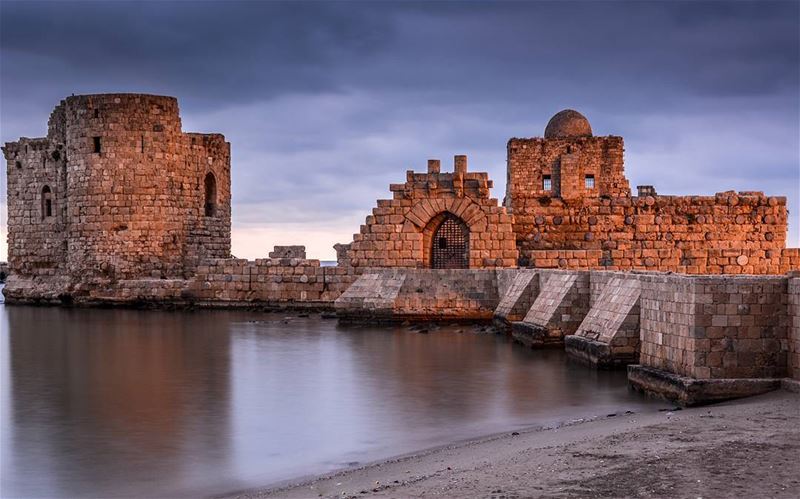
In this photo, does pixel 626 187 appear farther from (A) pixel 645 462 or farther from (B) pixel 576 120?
(A) pixel 645 462

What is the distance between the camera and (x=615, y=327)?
10.2 metres

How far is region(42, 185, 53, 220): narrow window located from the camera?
23.5 meters

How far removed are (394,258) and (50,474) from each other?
37.6 feet

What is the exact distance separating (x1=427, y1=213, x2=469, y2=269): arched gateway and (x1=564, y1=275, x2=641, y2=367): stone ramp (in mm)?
7264

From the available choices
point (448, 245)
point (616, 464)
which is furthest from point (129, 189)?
point (616, 464)

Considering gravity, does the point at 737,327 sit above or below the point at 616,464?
above

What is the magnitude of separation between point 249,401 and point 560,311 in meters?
5.08

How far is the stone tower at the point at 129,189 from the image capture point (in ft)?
70.0

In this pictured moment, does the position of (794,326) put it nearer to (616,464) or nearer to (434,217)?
(616,464)

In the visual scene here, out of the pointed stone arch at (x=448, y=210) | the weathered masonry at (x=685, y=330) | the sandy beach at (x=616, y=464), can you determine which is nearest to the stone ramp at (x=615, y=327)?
the weathered masonry at (x=685, y=330)

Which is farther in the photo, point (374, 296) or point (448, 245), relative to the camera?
point (448, 245)

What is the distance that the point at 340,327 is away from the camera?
1652 cm

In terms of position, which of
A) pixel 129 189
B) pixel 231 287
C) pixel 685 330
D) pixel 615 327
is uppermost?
pixel 129 189

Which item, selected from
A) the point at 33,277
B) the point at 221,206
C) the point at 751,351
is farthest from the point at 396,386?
the point at 33,277
